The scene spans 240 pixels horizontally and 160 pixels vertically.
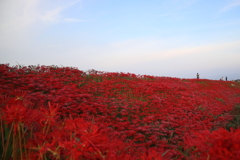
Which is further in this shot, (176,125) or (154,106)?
(154,106)

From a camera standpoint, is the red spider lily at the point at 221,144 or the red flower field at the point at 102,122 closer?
the red spider lily at the point at 221,144

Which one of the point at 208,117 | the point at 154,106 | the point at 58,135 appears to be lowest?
the point at 208,117

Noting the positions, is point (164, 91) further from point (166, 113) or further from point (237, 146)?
point (237, 146)

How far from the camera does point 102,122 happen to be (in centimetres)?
205

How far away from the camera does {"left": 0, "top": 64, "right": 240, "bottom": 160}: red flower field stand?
1.35 metres

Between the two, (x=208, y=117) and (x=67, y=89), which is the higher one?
(x=67, y=89)

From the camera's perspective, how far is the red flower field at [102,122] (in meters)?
1.35

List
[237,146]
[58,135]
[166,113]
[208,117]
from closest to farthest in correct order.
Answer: [237,146] < [58,135] < [166,113] < [208,117]

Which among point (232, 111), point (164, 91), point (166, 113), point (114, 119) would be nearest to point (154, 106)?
point (166, 113)

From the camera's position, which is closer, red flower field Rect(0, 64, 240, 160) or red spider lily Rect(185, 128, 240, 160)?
red spider lily Rect(185, 128, 240, 160)

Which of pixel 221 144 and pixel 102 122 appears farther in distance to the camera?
pixel 102 122

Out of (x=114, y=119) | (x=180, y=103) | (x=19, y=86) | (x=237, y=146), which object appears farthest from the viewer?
(x=180, y=103)

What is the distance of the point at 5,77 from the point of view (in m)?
7.19

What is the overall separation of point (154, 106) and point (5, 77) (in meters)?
6.43
